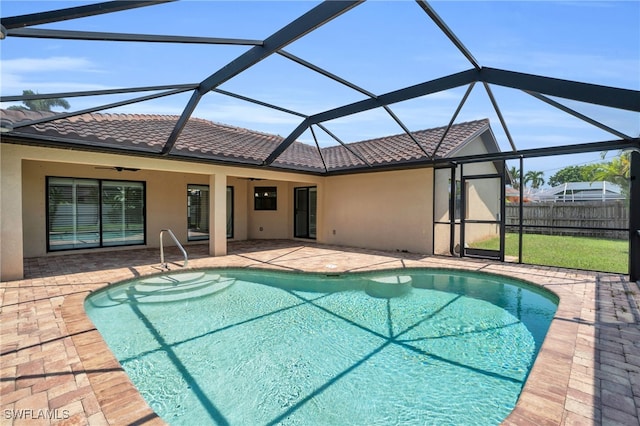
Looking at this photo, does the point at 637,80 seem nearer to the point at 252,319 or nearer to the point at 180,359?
the point at 252,319

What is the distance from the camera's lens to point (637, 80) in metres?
5.45

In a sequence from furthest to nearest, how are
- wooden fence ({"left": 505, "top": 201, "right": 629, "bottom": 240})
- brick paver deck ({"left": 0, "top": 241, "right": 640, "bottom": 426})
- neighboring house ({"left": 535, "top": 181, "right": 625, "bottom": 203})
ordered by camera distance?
neighboring house ({"left": 535, "top": 181, "right": 625, "bottom": 203})
wooden fence ({"left": 505, "top": 201, "right": 629, "bottom": 240})
brick paver deck ({"left": 0, "top": 241, "right": 640, "bottom": 426})

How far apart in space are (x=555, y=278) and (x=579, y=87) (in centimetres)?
467

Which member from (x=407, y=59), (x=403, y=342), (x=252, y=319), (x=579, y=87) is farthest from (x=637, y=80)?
(x=252, y=319)

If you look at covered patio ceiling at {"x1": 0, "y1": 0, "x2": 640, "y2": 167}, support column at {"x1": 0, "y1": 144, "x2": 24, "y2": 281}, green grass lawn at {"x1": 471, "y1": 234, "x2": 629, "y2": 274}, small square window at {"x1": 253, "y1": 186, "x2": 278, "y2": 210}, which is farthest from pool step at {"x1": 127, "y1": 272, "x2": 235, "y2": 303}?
green grass lawn at {"x1": 471, "y1": 234, "x2": 629, "y2": 274}

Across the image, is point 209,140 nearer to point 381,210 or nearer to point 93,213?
point 93,213

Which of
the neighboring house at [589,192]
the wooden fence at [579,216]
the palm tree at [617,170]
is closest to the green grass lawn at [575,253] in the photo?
the wooden fence at [579,216]

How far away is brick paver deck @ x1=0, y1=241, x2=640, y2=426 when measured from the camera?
2684 millimetres

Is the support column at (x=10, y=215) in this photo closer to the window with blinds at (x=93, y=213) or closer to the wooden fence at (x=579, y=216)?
the window with blinds at (x=93, y=213)

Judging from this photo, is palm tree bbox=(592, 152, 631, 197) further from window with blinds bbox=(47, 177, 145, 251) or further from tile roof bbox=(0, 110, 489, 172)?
window with blinds bbox=(47, 177, 145, 251)

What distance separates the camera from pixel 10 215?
23.0 ft

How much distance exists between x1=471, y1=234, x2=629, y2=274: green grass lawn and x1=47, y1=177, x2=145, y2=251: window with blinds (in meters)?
14.2

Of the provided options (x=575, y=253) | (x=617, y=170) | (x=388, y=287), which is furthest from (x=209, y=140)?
(x=617, y=170)

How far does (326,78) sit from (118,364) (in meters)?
5.84
